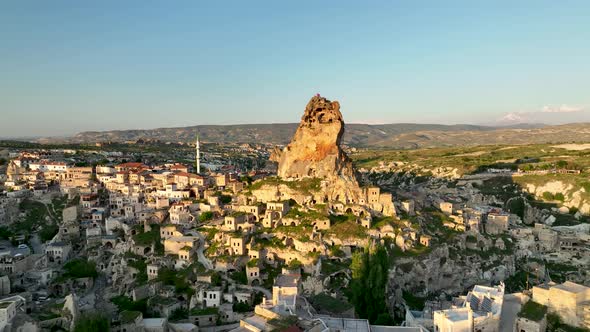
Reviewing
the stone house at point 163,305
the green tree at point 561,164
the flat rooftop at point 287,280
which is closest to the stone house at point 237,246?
the flat rooftop at point 287,280

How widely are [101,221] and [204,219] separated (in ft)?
52.2

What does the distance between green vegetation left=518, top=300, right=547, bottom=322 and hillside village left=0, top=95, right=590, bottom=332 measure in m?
0.11

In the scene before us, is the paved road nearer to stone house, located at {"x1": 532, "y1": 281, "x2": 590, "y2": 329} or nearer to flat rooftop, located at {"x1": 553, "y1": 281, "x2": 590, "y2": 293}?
stone house, located at {"x1": 532, "y1": 281, "x2": 590, "y2": 329}

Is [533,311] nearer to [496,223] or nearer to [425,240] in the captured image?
[425,240]

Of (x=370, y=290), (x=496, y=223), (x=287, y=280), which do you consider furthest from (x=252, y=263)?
(x=496, y=223)

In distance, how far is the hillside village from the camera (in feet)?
101

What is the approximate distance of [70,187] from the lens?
67938 millimetres

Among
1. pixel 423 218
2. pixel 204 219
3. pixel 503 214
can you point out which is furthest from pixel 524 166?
pixel 204 219

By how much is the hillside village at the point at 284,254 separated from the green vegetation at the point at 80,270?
153mm

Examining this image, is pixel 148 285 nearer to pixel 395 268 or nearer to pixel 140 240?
pixel 140 240

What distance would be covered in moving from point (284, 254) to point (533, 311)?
24.0 metres

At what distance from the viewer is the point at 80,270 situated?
45375 millimetres

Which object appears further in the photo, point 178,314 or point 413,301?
point 413,301

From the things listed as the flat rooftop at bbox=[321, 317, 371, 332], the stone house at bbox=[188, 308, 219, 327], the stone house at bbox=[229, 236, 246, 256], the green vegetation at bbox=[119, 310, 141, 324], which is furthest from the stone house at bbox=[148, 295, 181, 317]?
the flat rooftop at bbox=[321, 317, 371, 332]
